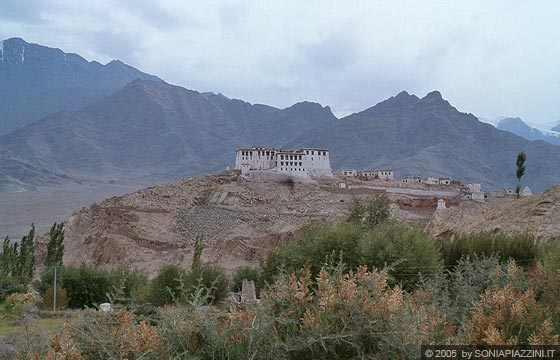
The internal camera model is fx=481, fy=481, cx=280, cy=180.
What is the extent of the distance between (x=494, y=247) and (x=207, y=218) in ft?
128

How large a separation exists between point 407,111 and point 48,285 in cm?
16198

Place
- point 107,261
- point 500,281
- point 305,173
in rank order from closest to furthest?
point 500,281 → point 107,261 → point 305,173

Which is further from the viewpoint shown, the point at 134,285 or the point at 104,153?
the point at 104,153

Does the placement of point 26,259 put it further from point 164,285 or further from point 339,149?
point 339,149

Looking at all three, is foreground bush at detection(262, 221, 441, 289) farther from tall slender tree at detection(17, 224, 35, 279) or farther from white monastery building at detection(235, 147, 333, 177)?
white monastery building at detection(235, 147, 333, 177)

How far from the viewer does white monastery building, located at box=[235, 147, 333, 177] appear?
68025mm

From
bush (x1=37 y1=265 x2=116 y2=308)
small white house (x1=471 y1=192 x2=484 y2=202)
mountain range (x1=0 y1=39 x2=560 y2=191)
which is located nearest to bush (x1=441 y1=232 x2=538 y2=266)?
bush (x1=37 y1=265 x2=116 y2=308)

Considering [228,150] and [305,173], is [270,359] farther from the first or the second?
[228,150]

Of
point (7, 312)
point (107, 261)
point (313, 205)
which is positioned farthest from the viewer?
point (313, 205)

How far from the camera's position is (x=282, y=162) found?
2697 inches

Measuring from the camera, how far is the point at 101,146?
181m

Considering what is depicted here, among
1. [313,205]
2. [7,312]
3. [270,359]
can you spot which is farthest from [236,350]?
[313,205]

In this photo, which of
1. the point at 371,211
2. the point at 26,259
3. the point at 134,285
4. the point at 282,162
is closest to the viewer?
the point at 134,285

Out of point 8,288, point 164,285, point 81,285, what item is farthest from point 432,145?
point 8,288
